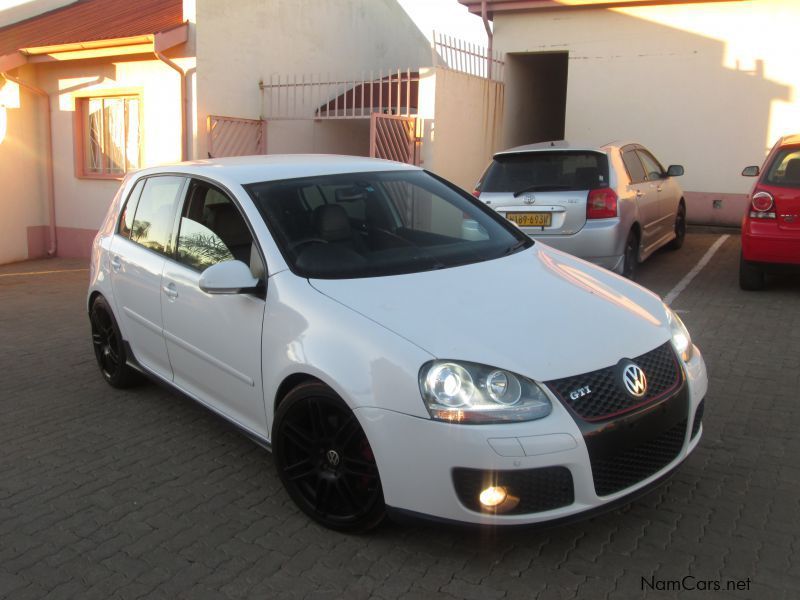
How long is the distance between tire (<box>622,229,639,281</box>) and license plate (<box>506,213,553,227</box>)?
2.81 feet

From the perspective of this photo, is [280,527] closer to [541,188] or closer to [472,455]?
[472,455]

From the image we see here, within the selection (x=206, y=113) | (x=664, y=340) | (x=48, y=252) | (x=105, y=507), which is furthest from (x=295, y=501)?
(x=48, y=252)

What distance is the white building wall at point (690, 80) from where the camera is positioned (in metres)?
11.2

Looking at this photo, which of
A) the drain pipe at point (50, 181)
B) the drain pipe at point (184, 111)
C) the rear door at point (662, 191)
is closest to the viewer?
the rear door at point (662, 191)

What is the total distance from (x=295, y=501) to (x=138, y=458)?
4.05 feet

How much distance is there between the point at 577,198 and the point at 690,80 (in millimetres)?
5455

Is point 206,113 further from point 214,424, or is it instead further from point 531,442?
point 531,442

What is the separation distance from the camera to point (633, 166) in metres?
8.44

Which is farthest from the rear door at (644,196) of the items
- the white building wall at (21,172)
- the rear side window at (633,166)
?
the white building wall at (21,172)

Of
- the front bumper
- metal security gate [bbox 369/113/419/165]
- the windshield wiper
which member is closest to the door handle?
the front bumper

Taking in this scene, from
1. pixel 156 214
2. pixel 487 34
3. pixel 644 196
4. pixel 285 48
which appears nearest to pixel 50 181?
pixel 285 48

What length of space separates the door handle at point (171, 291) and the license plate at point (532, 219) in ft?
13.6

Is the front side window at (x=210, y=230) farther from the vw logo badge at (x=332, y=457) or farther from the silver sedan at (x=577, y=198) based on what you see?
the silver sedan at (x=577, y=198)

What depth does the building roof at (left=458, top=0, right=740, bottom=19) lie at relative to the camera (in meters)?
11.6
